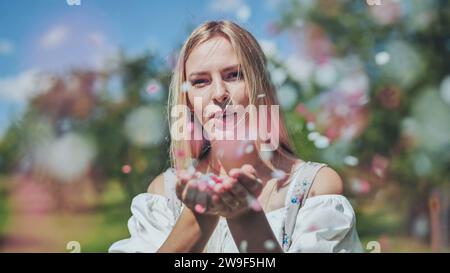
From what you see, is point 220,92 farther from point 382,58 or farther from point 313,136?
point 382,58

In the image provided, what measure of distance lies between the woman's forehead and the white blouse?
1.81ft

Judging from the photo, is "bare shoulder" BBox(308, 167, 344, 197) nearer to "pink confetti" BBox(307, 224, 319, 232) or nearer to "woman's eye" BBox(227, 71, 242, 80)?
"pink confetti" BBox(307, 224, 319, 232)

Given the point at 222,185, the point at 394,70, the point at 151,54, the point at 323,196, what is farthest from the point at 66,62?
the point at 394,70

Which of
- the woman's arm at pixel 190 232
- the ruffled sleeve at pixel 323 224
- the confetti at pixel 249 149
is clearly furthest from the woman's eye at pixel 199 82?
the ruffled sleeve at pixel 323 224

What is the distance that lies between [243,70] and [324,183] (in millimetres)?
550

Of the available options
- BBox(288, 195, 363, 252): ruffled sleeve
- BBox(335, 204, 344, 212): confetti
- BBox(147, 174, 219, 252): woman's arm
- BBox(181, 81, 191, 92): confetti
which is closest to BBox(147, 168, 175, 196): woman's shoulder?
BBox(147, 174, 219, 252): woman's arm

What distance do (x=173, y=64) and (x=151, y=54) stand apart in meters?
0.12

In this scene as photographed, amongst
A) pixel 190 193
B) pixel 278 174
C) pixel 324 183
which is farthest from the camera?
pixel 278 174

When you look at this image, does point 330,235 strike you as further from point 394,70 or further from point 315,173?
point 394,70

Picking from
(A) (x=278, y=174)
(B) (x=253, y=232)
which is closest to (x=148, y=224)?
(B) (x=253, y=232)

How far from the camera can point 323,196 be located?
236cm

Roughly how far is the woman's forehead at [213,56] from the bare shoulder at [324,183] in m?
0.55

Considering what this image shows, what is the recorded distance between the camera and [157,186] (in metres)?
2.62

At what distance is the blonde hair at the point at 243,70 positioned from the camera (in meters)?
2.53
